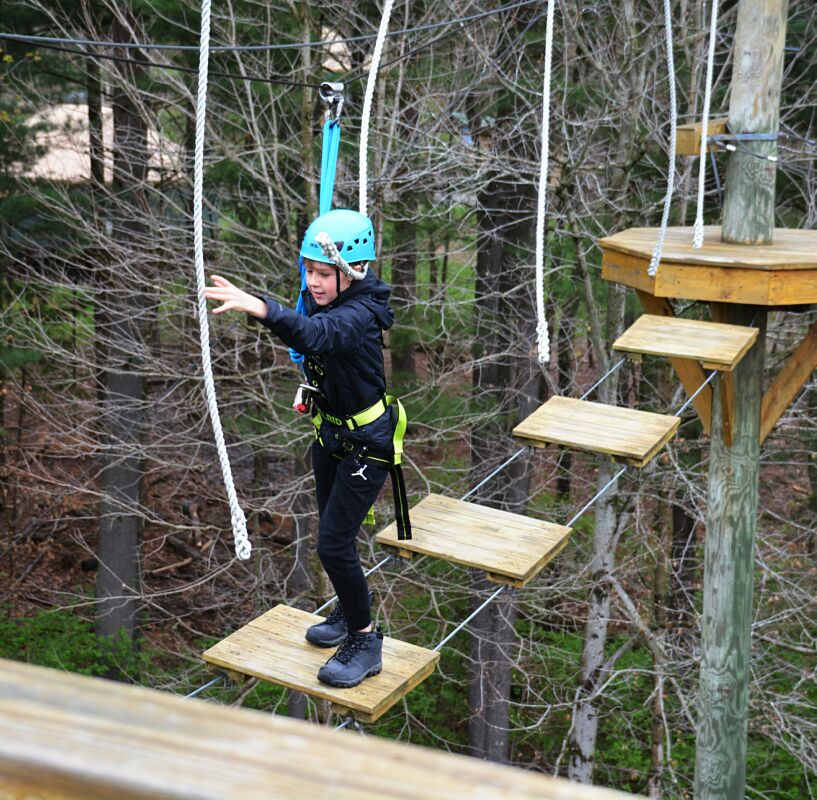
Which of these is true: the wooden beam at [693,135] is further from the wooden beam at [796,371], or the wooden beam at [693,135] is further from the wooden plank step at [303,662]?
the wooden plank step at [303,662]

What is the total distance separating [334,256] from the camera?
3074mm

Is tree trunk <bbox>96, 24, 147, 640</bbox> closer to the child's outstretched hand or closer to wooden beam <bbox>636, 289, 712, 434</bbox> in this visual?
wooden beam <bbox>636, 289, 712, 434</bbox>

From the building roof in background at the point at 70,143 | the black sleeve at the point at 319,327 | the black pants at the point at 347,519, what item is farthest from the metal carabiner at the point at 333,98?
the building roof in background at the point at 70,143

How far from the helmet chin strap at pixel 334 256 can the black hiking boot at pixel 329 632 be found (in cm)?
116

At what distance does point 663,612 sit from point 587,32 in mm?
5358

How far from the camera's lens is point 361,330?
3168 millimetres

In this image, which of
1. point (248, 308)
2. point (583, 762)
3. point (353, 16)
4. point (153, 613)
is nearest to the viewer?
point (248, 308)

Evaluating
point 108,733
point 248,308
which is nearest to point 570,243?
point 248,308

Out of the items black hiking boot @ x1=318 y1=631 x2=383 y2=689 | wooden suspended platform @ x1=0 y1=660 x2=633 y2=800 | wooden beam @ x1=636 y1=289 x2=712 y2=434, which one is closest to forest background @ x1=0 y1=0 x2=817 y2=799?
wooden beam @ x1=636 y1=289 x2=712 y2=434

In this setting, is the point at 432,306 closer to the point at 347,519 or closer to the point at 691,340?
the point at 691,340

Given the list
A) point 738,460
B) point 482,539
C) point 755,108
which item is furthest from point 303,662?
point 755,108

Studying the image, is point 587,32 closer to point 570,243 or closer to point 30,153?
point 570,243

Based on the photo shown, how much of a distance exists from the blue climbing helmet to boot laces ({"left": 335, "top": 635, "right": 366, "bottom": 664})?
47.1 inches

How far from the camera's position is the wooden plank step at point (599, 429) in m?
3.97
